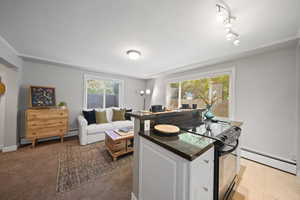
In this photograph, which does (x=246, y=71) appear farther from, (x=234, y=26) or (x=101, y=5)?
(x=101, y=5)

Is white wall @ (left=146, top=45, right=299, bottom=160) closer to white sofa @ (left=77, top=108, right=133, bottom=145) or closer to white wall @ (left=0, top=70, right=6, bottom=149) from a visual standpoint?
white sofa @ (left=77, top=108, right=133, bottom=145)

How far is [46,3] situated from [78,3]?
0.38 meters

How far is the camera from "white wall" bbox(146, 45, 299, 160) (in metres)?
2.04

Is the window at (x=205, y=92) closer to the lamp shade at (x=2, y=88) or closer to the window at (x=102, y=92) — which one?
the window at (x=102, y=92)

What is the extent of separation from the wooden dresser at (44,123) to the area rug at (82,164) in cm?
65

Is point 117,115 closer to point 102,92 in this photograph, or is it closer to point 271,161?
point 102,92

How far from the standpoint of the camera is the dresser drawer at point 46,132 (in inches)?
105

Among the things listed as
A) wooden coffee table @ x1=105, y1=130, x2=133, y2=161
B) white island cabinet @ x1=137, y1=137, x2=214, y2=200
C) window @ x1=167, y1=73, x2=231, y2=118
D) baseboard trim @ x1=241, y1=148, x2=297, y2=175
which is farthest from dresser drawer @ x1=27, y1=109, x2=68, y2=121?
baseboard trim @ x1=241, y1=148, x2=297, y2=175

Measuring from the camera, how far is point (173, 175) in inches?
33.6

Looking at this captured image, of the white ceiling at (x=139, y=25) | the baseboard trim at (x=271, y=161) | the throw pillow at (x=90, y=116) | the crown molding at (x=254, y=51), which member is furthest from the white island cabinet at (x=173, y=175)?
the throw pillow at (x=90, y=116)

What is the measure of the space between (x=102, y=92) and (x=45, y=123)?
2.04 m

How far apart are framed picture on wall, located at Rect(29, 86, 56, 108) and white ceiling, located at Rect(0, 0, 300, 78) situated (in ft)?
3.27

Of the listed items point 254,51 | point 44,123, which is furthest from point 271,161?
point 44,123

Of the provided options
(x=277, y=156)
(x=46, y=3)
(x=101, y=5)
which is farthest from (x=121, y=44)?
(x=277, y=156)
